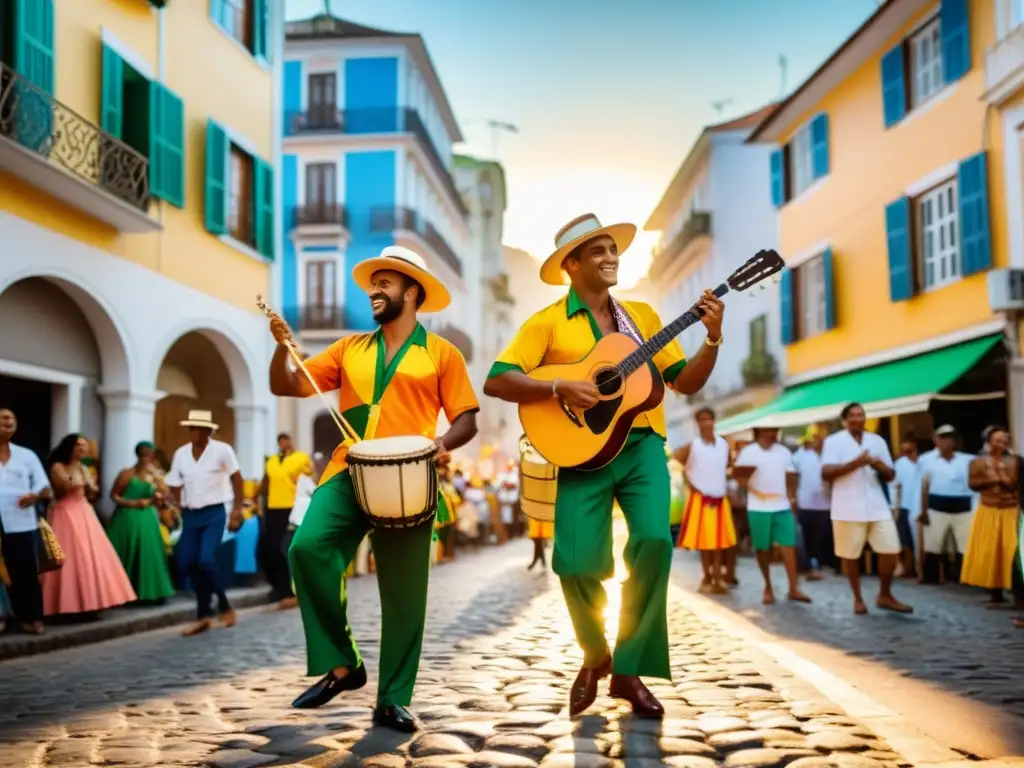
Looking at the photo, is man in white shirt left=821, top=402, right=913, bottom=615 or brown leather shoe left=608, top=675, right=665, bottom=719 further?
man in white shirt left=821, top=402, right=913, bottom=615

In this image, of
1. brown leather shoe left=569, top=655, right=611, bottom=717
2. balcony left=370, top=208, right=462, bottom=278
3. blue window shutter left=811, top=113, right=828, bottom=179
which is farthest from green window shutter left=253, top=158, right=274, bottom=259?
balcony left=370, top=208, right=462, bottom=278

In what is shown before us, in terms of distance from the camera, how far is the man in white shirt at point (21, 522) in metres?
10.2

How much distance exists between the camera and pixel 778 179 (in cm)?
2788

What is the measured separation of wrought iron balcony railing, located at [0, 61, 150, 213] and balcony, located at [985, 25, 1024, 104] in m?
11.4

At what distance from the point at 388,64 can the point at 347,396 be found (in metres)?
35.1

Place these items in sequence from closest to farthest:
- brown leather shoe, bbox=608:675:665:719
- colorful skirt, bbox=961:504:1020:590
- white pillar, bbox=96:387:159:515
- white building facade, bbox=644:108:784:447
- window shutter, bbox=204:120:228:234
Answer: brown leather shoe, bbox=608:675:665:719 < colorful skirt, bbox=961:504:1020:590 < white pillar, bbox=96:387:159:515 < window shutter, bbox=204:120:228:234 < white building facade, bbox=644:108:784:447

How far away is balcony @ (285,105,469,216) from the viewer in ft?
127

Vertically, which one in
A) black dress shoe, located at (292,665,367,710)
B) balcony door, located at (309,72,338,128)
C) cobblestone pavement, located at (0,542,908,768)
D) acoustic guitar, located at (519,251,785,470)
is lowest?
cobblestone pavement, located at (0,542,908,768)

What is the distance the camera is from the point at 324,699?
531 centimetres

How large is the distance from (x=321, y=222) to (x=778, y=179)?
1537 cm

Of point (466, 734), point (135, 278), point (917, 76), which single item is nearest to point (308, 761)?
point (466, 734)

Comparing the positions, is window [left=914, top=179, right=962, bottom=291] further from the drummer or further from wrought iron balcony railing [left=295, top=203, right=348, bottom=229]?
wrought iron balcony railing [left=295, top=203, right=348, bottom=229]

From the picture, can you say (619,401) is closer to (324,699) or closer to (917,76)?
(324,699)

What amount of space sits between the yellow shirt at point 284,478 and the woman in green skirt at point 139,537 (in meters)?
1.28
